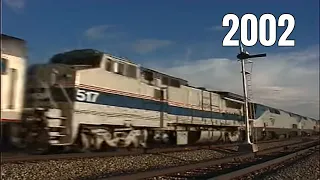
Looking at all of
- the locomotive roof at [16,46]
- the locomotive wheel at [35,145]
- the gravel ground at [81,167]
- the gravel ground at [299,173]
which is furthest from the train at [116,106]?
the gravel ground at [299,173]

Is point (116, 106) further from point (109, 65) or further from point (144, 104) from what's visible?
point (144, 104)

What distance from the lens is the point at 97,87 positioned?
1261cm

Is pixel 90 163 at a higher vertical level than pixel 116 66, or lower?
lower

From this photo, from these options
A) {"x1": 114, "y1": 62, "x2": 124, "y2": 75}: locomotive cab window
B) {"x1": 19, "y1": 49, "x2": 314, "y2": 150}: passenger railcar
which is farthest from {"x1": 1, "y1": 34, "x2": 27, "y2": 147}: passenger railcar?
{"x1": 114, "y1": 62, "x2": 124, "y2": 75}: locomotive cab window

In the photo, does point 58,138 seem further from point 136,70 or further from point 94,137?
point 136,70

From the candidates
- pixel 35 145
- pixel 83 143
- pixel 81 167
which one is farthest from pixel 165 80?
pixel 35 145

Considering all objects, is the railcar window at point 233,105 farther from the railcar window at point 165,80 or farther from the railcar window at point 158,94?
the railcar window at point 158,94

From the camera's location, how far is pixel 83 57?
43.1 feet

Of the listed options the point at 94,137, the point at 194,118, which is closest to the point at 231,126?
the point at 194,118

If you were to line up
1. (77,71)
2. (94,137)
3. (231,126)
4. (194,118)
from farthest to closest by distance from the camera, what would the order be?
1. (231,126)
2. (194,118)
3. (94,137)
4. (77,71)

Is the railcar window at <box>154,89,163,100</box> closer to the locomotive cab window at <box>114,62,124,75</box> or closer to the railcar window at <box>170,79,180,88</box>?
the railcar window at <box>170,79,180,88</box>

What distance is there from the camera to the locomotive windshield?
41.9ft

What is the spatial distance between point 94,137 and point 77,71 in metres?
2.38

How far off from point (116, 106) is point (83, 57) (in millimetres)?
2095
